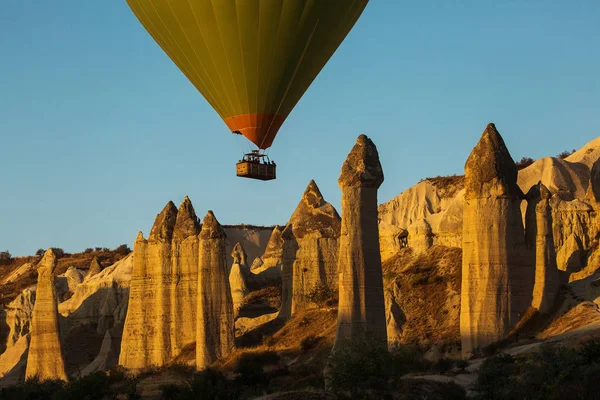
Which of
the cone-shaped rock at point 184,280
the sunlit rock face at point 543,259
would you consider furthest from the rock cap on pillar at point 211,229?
the sunlit rock face at point 543,259

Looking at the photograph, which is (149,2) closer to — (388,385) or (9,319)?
(388,385)

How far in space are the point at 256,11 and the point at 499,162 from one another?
10160mm

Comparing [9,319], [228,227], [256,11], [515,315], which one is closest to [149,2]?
[256,11]

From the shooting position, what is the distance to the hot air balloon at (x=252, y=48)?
47.2 m

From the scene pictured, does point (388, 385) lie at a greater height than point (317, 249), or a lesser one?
lesser

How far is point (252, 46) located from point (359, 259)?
991 centimetres

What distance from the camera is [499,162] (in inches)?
1666

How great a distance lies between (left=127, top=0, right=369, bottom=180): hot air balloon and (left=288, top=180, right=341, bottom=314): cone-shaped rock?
7.50 meters

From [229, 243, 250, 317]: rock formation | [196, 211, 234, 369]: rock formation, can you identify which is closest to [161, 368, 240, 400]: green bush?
[196, 211, 234, 369]: rock formation

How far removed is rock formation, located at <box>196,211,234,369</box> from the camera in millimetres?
52312

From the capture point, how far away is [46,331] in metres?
58.9

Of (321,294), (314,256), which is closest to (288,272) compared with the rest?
(314,256)

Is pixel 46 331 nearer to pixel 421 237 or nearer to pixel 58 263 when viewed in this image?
pixel 421 237

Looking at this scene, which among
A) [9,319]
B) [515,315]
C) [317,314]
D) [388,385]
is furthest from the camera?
[9,319]
